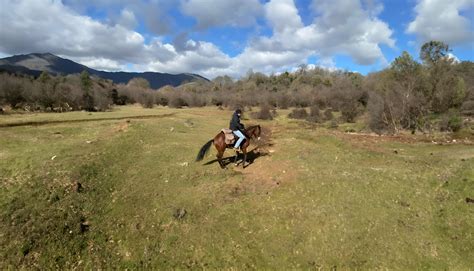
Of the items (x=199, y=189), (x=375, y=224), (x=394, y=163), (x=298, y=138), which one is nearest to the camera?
(x=375, y=224)

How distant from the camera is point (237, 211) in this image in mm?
12148

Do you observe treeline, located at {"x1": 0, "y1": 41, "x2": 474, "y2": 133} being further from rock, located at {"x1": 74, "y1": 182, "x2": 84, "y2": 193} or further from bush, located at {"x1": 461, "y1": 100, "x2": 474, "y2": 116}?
rock, located at {"x1": 74, "y1": 182, "x2": 84, "y2": 193}

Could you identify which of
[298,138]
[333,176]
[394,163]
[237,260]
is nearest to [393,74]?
[298,138]

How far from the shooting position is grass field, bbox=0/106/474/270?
967 centimetres

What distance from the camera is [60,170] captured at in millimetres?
15391

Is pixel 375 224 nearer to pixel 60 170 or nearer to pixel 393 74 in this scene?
pixel 60 170

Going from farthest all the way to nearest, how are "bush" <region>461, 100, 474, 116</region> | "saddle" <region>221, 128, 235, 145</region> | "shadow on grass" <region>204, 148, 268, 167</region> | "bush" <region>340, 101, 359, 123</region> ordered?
"bush" <region>340, 101, 359, 123</region> → "bush" <region>461, 100, 474, 116</region> → "shadow on grass" <region>204, 148, 268, 167</region> → "saddle" <region>221, 128, 235, 145</region>

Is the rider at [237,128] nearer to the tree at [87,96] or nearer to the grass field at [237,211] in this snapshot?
the grass field at [237,211]

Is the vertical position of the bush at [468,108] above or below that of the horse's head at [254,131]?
above

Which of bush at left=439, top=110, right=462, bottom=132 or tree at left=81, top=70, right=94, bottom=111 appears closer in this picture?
bush at left=439, top=110, right=462, bottom=132

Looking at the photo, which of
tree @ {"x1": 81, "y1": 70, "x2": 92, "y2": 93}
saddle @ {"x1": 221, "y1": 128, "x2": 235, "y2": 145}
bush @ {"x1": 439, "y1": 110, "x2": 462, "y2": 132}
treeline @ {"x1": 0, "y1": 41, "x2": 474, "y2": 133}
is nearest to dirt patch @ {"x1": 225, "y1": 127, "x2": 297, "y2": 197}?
saddle @ {"x1": 221, "y1": 128, "x2": 235, "y2": 145}

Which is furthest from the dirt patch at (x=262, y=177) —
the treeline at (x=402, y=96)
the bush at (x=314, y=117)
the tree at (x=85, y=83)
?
the tree at (x=85, y=83)

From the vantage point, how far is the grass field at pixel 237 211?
9.67m

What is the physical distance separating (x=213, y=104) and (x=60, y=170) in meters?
97.1
